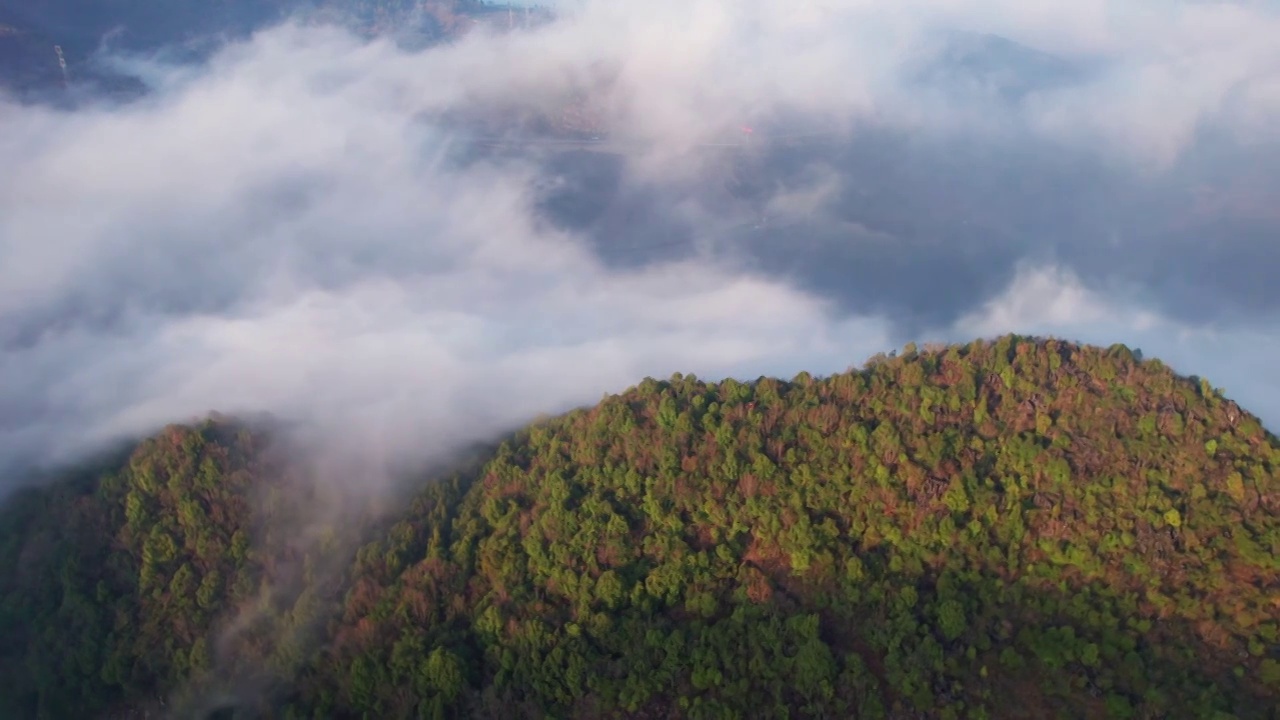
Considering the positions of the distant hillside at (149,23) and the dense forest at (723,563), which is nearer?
the dense forest at (723,563)

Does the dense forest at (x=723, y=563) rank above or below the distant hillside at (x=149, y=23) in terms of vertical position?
below

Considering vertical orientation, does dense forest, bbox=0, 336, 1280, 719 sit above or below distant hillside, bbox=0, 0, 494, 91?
below

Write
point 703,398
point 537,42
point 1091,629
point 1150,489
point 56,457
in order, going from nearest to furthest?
point 1091,629, point 1150,489, point 703,398, point 56,457, point 537,42

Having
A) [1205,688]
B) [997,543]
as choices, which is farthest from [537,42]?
[1205,688]

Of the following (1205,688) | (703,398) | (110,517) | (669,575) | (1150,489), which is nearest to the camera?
(1205,688)

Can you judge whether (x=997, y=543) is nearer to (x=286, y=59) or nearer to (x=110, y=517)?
(x=110, y=517)

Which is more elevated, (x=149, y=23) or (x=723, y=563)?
(x=149, y=23)

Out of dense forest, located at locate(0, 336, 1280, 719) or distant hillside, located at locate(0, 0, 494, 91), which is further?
distant hillside, located at locate(0, 0, 494, 91)

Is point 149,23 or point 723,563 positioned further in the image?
point 149,23
